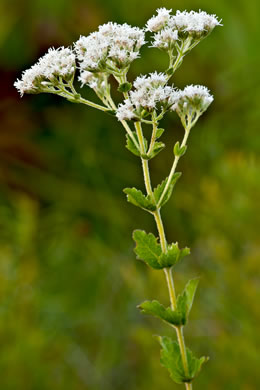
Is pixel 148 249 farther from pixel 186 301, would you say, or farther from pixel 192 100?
pixel 192 100

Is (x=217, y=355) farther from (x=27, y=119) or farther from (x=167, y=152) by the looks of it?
(x=27, y=119)

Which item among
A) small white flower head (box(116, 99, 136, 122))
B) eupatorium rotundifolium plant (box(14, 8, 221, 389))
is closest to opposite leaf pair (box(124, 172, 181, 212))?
eupatorium rotundifolium plant (box(14, 8, 221, 389))

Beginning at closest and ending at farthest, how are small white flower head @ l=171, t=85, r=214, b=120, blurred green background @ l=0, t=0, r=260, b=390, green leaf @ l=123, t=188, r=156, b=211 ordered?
green leaf @ l=123, t=188, r=156, b=211 → small white flower head @ l=171, t=85, r=214, b=120 → blurred green background @ l=0, t=0, r=260, b=390

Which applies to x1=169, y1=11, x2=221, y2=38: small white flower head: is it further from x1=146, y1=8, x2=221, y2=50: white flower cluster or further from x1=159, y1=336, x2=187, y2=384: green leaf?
x1=159, y1=336, x2=187, y2=384: green leaf

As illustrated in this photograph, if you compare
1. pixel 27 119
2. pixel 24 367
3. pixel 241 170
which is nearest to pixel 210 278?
pixel 241 170

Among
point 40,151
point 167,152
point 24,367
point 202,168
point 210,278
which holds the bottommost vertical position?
point 24,367

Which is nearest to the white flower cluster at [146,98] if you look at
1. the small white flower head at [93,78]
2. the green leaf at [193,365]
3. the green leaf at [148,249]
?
the small white flower head at [93,78]

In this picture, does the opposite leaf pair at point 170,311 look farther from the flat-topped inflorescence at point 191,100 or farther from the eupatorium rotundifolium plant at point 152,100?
the flat-topped inflorescence at point 191,100
